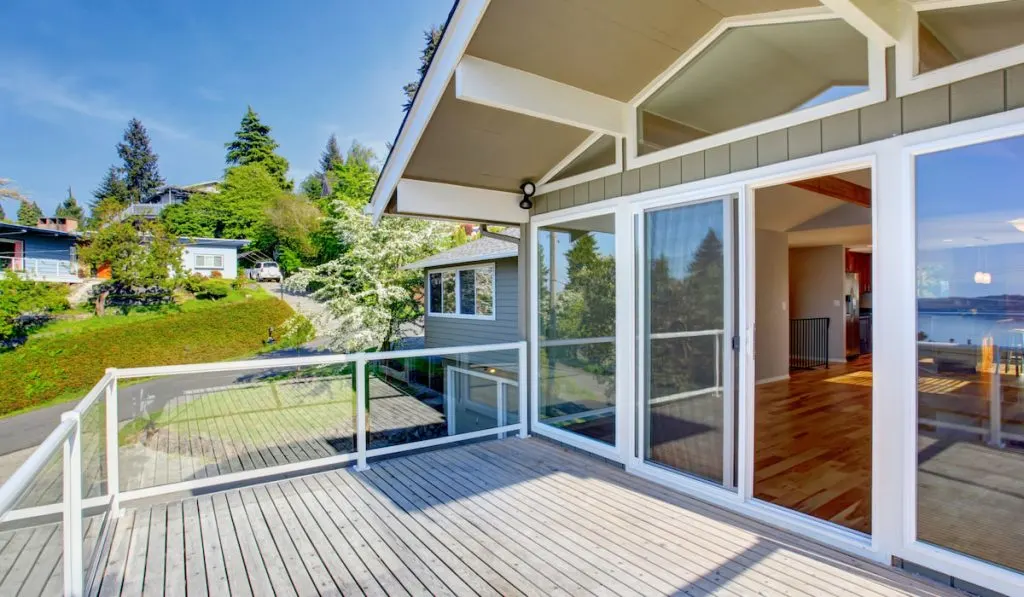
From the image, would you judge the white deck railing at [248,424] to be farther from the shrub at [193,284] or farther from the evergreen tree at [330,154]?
the evergreen tree at [330,154]

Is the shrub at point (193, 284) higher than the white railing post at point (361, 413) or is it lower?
higher

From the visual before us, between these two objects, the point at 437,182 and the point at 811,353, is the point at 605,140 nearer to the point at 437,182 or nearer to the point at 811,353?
the point at 437,182

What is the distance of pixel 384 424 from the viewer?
177 inches

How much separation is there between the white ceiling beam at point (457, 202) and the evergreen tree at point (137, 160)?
49.1 meters

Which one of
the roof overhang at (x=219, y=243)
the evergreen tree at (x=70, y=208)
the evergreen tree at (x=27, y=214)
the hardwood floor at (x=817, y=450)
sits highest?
the evergreen tree at (x=70, y=208)

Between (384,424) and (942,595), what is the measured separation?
400cm

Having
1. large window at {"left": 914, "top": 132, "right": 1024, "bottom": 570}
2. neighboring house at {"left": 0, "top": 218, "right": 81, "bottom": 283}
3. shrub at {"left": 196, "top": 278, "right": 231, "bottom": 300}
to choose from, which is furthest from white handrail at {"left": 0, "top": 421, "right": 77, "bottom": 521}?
neighboring house at {"left": 0, "top": 218, "right": 81, "bottom": 283}

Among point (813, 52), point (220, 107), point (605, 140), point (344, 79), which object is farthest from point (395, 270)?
Answer: point (220, 107)

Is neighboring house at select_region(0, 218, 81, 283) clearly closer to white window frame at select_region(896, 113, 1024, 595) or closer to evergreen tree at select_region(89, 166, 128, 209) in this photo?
white window frame at select_region(896, 113, 1024, 595)

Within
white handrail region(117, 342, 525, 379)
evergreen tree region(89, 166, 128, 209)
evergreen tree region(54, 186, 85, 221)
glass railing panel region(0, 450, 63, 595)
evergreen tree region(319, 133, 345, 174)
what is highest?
evergreen tree region(319, 133, 345, 174)

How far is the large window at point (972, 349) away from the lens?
214 centimetres

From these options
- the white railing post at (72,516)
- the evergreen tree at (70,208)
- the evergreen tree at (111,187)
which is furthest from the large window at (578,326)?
the evergreen tree at (70,208)

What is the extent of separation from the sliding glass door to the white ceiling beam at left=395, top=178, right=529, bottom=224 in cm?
160

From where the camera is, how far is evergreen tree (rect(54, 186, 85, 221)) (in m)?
43.2
